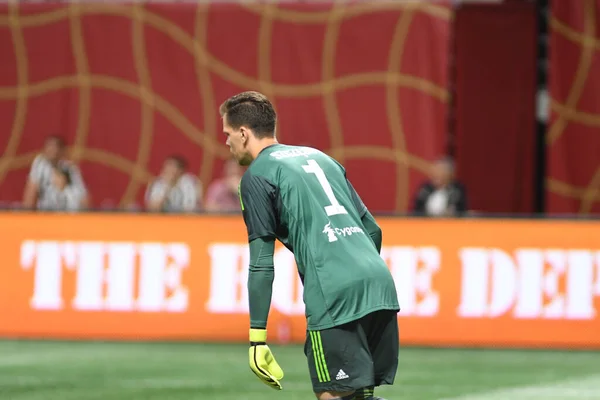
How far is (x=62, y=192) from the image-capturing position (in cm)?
1484

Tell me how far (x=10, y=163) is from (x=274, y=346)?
335 inches

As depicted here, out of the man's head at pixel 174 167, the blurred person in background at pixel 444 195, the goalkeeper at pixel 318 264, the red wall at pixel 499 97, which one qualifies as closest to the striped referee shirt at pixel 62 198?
the man's head at pixel 174 167

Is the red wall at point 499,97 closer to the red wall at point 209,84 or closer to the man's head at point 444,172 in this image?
the red wall at point 209,84

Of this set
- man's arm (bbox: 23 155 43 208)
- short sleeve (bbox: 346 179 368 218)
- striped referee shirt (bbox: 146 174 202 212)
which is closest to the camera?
short sleeve (bbox: 346 179 368 218)

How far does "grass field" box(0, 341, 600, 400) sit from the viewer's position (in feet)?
28.1

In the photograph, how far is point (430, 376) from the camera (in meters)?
9.65

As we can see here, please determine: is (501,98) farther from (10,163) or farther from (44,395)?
(44,395)

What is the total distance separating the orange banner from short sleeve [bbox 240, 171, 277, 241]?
22.4 feet

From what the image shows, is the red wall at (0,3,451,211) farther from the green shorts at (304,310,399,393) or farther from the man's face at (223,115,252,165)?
the green shorts at (304,310,399,393)

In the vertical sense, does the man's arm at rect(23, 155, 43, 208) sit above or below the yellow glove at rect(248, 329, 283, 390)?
above

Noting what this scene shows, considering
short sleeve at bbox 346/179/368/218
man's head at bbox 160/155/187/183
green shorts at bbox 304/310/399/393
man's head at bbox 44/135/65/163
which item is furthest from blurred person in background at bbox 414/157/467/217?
green shorts at bbox 304/310/399/393

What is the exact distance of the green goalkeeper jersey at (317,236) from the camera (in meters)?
4.76

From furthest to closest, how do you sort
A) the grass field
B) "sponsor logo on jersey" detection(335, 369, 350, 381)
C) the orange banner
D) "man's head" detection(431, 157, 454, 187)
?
"man's head" detection(431, 157, 454, 187), the orange banner, the grass field, "sponsor logo on jersey" detection(335, 369, 350, 381)

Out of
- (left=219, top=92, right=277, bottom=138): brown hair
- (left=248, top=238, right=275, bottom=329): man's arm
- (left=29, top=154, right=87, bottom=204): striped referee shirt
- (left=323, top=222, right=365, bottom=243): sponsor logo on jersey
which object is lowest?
(left=248, top=238, right=275, bottom=329): man's arm
